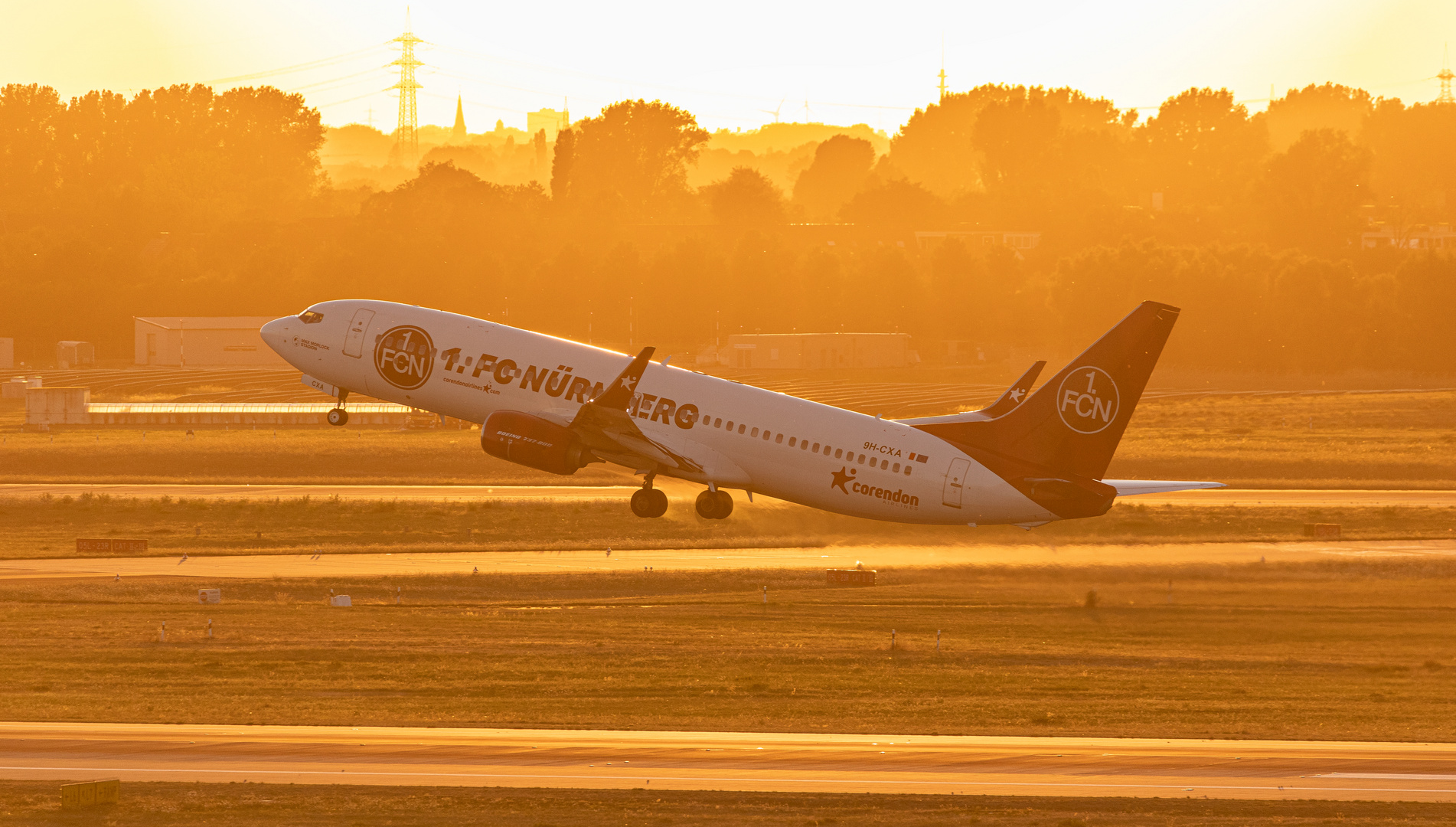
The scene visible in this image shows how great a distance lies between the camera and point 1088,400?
52.2 metres

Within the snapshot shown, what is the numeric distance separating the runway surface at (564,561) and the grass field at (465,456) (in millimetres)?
22449

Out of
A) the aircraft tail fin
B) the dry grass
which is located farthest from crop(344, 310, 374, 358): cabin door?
the dry grass

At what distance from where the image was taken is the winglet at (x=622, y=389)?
53.8 meters

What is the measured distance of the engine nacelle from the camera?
182ft

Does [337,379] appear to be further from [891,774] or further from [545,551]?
[891,774]

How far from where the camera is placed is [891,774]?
1543 inches

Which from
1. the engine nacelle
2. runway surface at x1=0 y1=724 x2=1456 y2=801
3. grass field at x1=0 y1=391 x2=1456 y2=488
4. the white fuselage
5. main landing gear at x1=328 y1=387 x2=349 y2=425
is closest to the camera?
runway surface at x1=0 y1=724 x2=1456 y2=801

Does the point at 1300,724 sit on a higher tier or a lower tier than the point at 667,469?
lower

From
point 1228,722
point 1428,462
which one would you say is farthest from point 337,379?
point 1428,462

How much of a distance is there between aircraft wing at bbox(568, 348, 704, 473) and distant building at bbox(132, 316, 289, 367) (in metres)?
134

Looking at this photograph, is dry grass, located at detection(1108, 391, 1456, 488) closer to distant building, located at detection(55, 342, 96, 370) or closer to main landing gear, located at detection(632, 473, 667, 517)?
main landing gear, located at detection(632, 473, 667, 517)

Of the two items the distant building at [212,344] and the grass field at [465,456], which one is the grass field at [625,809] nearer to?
the grass field at [465,456]

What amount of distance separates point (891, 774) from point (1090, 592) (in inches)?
842

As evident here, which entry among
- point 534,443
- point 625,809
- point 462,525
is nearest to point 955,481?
point 534,443
